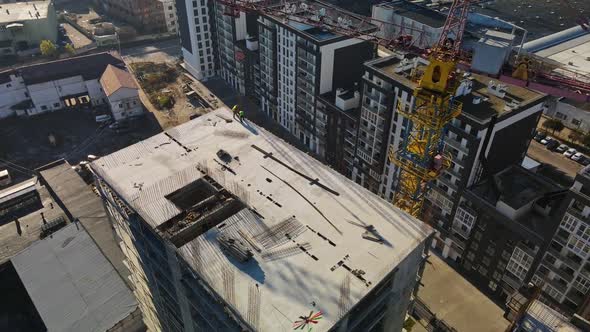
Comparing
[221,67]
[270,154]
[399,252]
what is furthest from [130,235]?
[221,67]

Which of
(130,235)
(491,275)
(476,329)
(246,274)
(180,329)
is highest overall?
(246,274)

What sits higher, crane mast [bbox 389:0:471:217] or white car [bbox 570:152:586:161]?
crane mast [bbox 389:0:471:217]

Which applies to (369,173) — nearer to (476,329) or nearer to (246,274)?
(476,329)

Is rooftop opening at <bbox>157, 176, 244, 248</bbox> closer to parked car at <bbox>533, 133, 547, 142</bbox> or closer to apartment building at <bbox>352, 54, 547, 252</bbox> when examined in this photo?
apartment building at <bbox>352, 54, 547, 252</bbox>

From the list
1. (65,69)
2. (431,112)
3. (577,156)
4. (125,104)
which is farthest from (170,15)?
(577,156)

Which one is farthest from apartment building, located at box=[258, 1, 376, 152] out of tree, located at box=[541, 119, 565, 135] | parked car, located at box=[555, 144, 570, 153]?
parked car, located at box=[555, 144, 570, 153]
